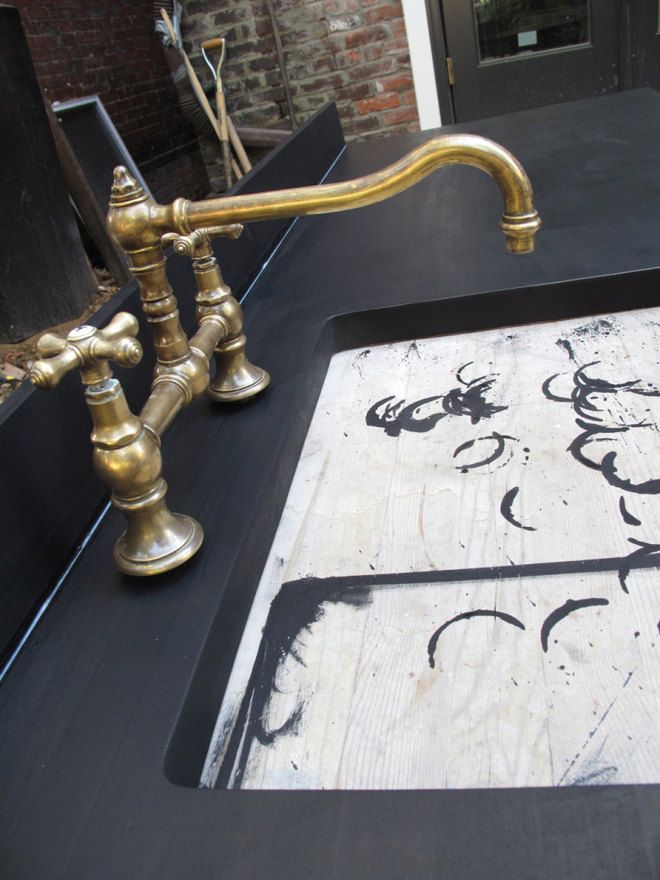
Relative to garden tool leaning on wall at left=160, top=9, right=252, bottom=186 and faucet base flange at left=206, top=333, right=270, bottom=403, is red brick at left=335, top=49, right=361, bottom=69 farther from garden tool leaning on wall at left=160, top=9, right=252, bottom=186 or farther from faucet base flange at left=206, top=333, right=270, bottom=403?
faucet base flange at left=206, top=333, right=270, bottom=403

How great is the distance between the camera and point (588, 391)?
0.90m

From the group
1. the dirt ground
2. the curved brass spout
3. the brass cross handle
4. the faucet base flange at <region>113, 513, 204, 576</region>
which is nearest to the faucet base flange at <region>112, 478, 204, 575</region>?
the faucet base flange at <region>113, 513, 204, 576</region>

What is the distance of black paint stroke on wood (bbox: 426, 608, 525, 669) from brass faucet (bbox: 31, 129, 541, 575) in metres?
0.22

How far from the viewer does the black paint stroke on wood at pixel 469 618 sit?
621 millimetres

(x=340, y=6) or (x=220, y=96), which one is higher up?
(x=340, y=6)

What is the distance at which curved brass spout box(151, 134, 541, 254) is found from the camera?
670 mm

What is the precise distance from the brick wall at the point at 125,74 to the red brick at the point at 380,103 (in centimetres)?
150

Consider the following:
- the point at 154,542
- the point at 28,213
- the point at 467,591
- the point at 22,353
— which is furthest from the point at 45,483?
the point at 28,213

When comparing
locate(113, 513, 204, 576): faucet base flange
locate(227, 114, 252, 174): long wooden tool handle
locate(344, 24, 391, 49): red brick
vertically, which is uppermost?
locate(344, 24, 391, 49): red brick

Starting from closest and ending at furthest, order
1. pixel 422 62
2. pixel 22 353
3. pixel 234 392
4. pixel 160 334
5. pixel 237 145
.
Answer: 1. pixel 160 334
2. pixel 234 392
3. pixel 22 353
4. pixel 422 62
5. pixel 237 145

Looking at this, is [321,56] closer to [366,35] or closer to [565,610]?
[366,35]

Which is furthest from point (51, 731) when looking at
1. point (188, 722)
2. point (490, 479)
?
point (490, 479)

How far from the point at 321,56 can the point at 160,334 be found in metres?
3.85

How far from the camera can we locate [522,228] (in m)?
0.70
